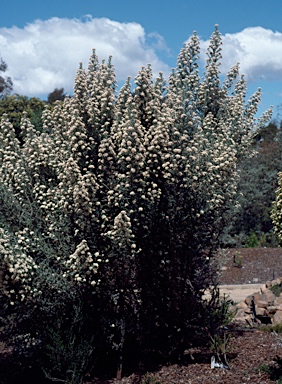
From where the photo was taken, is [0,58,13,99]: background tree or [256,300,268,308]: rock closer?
[256,300,268,308]: rock

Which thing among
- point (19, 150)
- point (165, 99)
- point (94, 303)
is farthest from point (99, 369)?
point (165, 99)

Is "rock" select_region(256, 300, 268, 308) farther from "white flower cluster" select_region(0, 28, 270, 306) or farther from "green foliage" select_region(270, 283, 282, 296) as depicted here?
"white flower cluster" select_region(0, 28, 270, 306)

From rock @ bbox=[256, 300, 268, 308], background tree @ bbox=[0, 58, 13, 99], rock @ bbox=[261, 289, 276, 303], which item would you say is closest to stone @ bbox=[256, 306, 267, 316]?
rock @ bbox=[256, 300, 268, 308]

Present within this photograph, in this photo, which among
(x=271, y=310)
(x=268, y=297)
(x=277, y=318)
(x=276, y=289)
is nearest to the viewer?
(x=277, y=318)

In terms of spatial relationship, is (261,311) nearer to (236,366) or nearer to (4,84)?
(236,366)

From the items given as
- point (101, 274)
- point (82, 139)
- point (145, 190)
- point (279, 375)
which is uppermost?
point (82, 139)

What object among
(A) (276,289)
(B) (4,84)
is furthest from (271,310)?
(B) (4,84)

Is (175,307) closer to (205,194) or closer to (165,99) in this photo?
(205,194)

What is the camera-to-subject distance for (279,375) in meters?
5.70

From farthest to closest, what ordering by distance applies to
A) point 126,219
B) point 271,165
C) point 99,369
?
point 271,165 → point 99,369 → point 126,219

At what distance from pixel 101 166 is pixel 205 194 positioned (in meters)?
1.14

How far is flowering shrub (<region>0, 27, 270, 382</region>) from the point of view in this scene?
5355 millimetres

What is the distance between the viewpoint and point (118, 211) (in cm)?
554

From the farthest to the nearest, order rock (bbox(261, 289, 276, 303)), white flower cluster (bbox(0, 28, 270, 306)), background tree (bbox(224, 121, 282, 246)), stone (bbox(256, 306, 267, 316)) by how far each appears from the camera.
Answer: background tree (bbox(224, 121, 282, 246)) → rock (bbox(261, 289, 276, 303)) → stone (bbox(256, 306, 267, 316)) → white flower cluster (bbox(0, 28, 270, 306))
